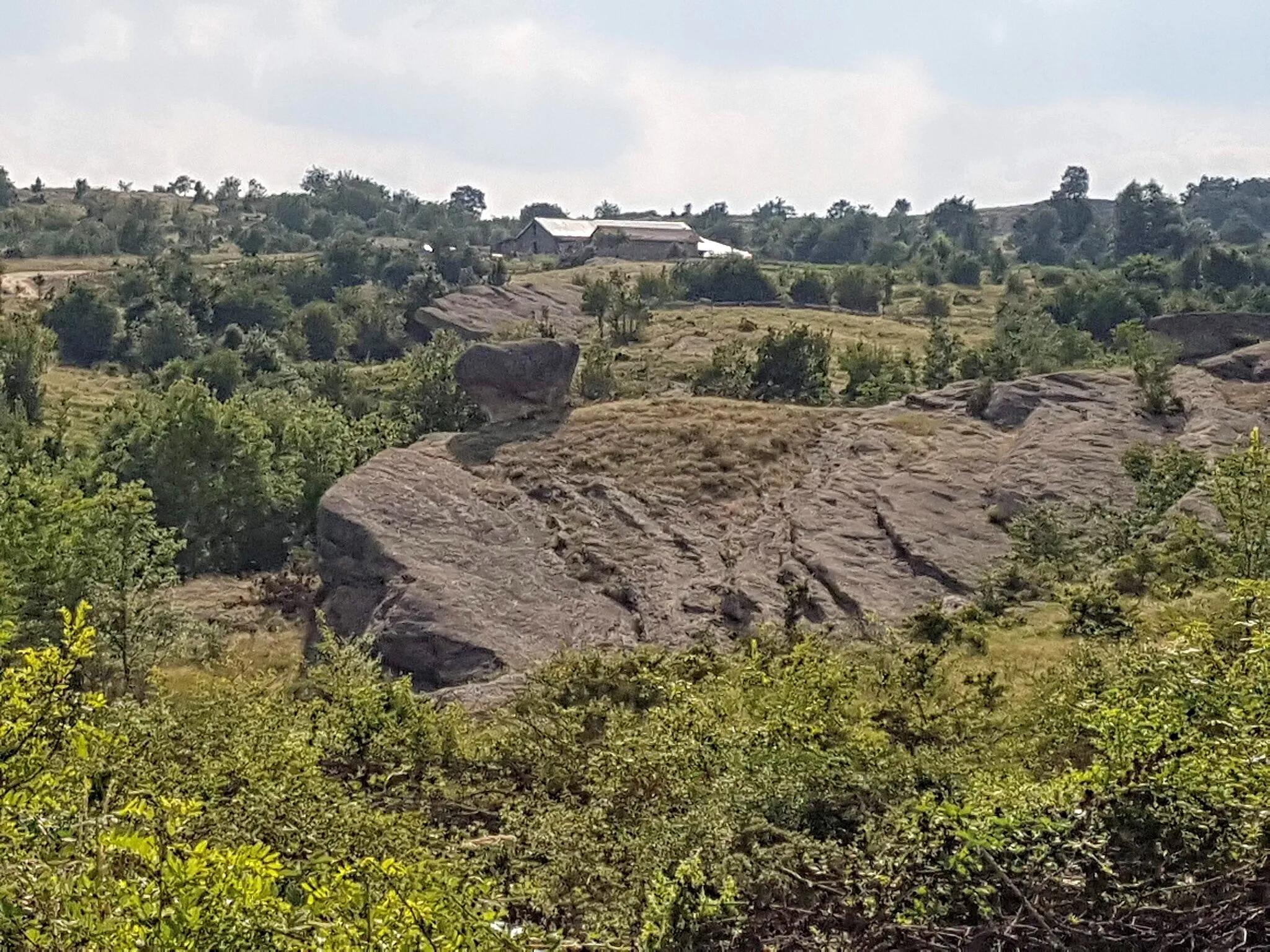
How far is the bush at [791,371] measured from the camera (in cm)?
4062

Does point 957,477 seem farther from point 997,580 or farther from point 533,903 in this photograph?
point 533,903

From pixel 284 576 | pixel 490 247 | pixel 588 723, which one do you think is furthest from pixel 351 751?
pixel 490 247

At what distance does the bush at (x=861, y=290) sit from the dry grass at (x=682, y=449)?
1602 inches

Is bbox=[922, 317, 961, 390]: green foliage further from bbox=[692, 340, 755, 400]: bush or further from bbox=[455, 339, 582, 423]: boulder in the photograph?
bbox=[455, 339, 582, 423]: boulder

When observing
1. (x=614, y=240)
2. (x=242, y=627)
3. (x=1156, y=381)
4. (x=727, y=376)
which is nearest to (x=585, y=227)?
(x=614, y=240)

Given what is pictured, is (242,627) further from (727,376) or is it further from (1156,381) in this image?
(1156,381)

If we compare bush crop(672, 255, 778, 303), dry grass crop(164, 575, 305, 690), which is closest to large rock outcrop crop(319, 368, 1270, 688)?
dry grass crop(164, 575, 305, 690)

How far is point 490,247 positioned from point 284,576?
87517mm

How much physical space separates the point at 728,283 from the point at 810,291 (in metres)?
5.29

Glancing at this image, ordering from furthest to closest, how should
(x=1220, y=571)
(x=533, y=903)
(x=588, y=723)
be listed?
(x=1220, y=571), (x=588, y=723), (x=533, y=903)

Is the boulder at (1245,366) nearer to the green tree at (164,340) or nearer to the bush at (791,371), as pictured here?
the bush at (791,371)

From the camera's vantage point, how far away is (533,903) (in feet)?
23.1

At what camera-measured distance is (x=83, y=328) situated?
6431cm

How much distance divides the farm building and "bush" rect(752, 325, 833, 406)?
51.1 meters
